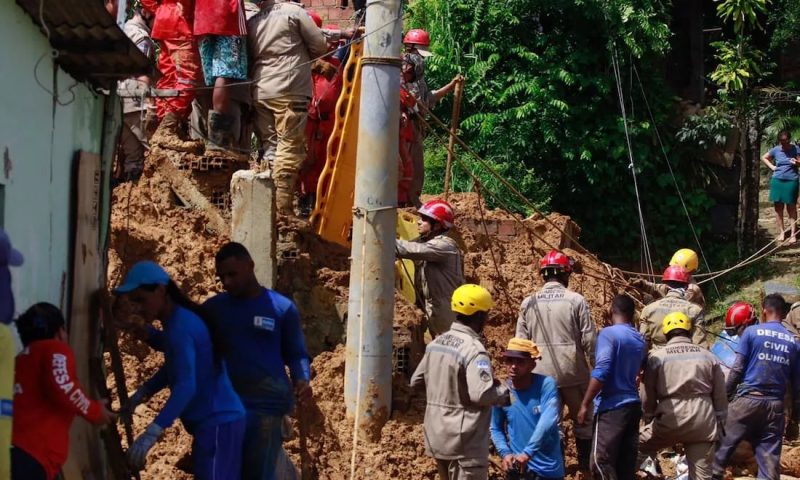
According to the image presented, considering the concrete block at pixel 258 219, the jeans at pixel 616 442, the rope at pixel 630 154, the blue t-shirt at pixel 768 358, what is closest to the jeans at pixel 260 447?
the concrete block at pixel 258 219

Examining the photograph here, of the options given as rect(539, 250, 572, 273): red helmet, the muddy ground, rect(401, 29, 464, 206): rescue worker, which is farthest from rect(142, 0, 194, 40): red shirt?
rect(539, 250, 572, 273): red helmet

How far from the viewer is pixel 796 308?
1348cm

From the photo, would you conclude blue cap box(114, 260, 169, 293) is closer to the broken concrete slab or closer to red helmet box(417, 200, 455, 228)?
red helmet box(417, 200, 455, 228)

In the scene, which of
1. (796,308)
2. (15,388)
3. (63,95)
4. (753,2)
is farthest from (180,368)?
(753,2)

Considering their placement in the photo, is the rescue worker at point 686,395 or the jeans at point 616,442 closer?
the jeans at point 616,442

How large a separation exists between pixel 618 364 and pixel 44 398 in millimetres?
5026

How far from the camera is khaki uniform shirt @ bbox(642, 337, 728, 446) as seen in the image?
33.9 feet

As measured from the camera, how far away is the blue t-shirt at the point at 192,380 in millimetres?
7324

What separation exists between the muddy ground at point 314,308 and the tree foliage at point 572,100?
492 centimetres

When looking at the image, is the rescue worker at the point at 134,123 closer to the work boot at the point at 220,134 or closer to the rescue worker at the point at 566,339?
the work boot at the point at 220,134

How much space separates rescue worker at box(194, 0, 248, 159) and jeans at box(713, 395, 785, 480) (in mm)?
5016

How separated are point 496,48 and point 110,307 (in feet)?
36.5

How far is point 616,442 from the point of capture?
1022 centimetres

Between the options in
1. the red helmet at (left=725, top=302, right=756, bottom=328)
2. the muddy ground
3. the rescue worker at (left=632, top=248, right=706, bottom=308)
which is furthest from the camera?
the red helmet at (left=725, top=302, right=756, bottom=328)
